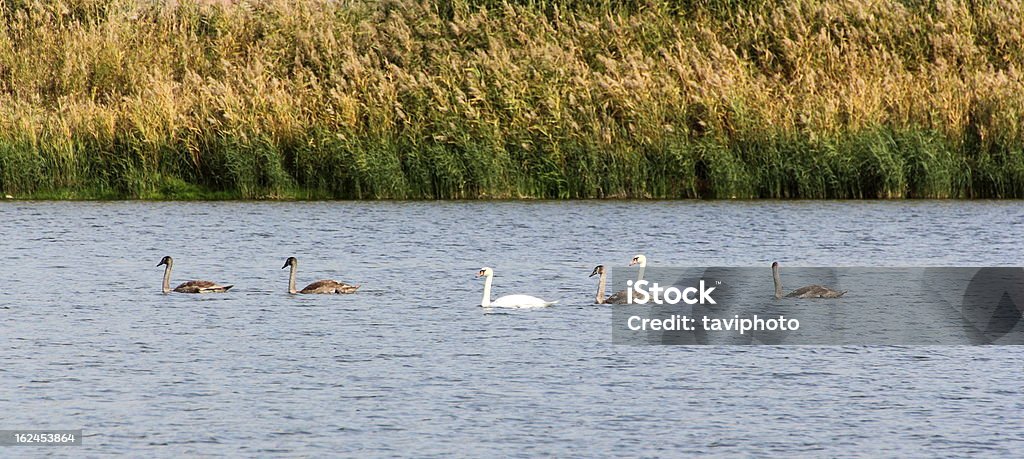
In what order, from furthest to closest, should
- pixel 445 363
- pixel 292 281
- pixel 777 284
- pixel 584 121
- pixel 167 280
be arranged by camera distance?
pixel 584 121
pixel 167 280
pixel 292 281
pixel 777 284
pixel 445 363

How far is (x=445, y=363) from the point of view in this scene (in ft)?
38.1

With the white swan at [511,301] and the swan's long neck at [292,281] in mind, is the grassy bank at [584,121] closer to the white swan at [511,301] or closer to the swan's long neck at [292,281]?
the swan's long neck at [292,281]

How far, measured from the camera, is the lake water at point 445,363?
30.7 ft

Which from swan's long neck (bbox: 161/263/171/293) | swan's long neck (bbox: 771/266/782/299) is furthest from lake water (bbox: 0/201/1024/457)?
swan's long neck (bbox: 771/266/782/299)

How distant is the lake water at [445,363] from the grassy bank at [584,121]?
3708 millimetres

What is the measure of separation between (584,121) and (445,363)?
43.5ft

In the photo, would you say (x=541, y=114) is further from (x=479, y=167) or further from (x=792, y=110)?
(x=792, y=110)

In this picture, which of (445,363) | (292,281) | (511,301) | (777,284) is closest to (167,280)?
(292,281)

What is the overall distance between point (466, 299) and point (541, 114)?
1022cm

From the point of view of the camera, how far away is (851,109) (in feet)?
79.3

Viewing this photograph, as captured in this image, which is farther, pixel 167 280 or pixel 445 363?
pixel 167 280

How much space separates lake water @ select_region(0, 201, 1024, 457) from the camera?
936 centimetres

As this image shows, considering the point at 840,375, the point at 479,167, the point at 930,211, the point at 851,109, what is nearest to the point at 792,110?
the point at 851,109

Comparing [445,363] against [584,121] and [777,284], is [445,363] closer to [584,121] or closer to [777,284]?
[777,284]
